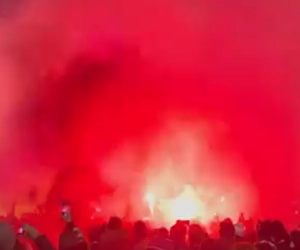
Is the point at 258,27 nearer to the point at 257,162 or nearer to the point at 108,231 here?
the point at 257,162

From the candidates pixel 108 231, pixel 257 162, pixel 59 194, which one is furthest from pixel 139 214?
pixel 108 231

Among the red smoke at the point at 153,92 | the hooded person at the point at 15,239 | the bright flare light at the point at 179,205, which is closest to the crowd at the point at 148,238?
the hooded person at the point at 15,239

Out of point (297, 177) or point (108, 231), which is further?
point (297, 177)

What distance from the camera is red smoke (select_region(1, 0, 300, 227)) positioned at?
41.8 feet

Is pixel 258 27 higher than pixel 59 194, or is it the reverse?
pixel 258 27

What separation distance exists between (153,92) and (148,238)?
9.73 meters

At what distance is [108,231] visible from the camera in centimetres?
370

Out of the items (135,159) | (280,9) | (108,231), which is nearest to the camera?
(108,231)

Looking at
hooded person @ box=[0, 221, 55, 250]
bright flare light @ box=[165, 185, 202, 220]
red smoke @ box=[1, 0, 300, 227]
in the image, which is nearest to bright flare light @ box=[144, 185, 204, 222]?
bright flare light @ box=[165, 185, 202, 220]

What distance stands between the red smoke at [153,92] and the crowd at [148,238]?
335 inches

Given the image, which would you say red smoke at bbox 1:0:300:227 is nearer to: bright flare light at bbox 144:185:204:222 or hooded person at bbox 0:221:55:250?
bright flare light at bbox 144:185:204:222

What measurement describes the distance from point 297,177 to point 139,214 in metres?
3.25

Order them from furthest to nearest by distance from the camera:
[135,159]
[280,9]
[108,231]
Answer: [135,159] → [280,9] → [108,231]

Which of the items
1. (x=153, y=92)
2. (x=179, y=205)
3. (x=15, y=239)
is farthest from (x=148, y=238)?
(x=153, y=92)
